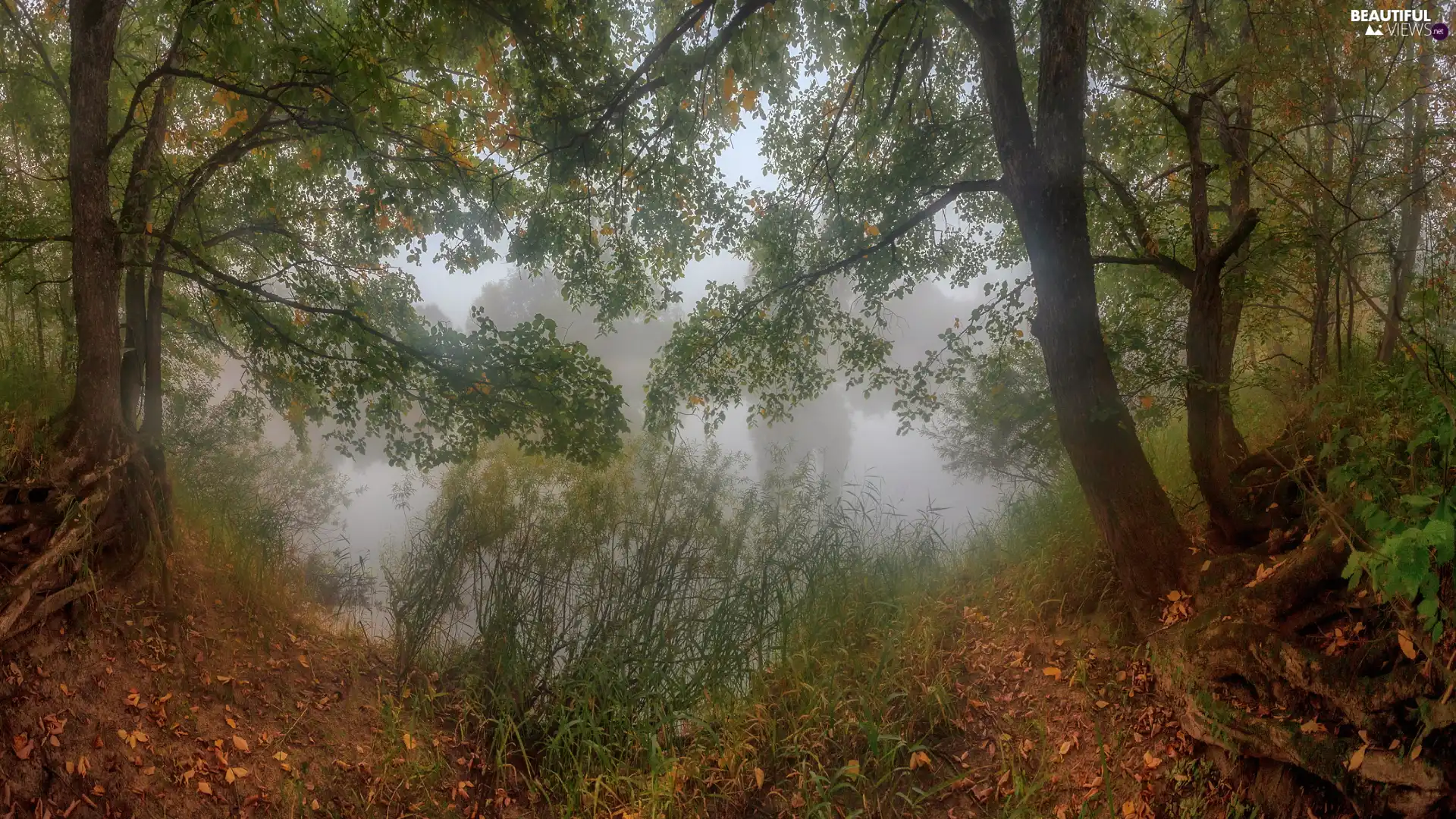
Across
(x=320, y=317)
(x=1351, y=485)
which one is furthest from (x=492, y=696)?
(x=1351, y=485)

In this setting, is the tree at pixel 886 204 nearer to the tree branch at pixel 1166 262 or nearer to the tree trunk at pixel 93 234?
the tree branch at pixel 1166 262

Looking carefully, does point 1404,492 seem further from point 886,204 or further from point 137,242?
point 137,242

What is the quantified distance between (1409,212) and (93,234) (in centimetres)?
909

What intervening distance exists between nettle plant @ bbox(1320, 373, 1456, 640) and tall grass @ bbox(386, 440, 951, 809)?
2550mm

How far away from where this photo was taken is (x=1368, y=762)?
91.2 inches

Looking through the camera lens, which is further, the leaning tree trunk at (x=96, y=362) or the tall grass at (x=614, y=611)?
the tall grass at (x=614, y=611)

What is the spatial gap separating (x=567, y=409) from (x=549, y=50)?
97.1 inches

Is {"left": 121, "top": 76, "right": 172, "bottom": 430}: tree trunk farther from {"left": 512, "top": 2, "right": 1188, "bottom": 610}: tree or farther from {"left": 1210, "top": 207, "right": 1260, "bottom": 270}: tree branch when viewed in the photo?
{"left": 1210, "top": 207, "right": 1260, "bottom": 270}: tree branch

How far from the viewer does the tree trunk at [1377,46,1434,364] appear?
3314mm

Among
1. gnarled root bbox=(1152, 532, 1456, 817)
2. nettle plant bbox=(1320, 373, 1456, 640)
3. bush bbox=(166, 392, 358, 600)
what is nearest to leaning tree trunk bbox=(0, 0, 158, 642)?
bush bbox=(166, 392, 358, 600)

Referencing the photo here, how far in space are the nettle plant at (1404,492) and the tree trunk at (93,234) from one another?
19.2 feet

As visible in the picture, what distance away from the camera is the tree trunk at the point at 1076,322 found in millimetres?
3494

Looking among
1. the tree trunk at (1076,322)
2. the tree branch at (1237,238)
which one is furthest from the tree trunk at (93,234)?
the tree branch at (1237,238)

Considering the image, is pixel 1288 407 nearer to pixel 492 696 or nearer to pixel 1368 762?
pixel 1368 762
